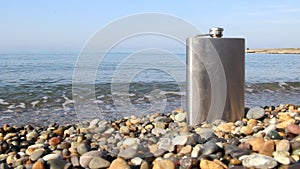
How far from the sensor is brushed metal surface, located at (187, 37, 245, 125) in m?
3.76

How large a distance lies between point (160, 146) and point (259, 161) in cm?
86

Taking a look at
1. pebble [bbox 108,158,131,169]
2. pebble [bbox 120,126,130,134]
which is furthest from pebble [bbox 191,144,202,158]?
pebble [bbox 120,126,130,134]

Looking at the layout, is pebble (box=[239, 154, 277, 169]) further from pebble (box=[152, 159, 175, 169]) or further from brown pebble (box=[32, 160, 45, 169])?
brown pebble (box=[32, 160, 45, 169])

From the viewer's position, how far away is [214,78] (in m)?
3.76

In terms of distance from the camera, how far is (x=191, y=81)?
3.84 meters

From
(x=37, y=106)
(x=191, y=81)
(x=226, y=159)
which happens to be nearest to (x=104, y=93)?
(x=37, y=106)

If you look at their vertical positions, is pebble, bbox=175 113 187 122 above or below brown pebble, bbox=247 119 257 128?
below

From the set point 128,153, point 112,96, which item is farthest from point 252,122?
point 112,96

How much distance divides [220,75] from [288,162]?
146cm

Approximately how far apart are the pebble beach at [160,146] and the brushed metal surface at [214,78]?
144mm

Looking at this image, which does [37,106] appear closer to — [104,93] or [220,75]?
[104,93]

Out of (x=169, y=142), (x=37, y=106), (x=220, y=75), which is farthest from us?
(x=37, y=106)

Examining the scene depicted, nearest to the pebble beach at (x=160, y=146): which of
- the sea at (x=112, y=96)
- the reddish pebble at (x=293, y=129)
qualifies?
the reddish pebble at (x=293, y=129)

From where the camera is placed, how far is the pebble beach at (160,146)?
256cm
